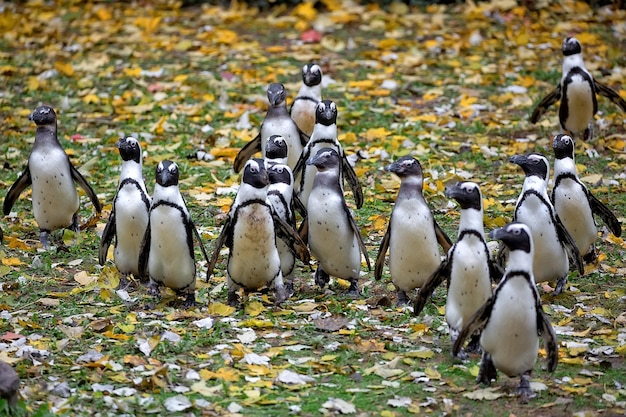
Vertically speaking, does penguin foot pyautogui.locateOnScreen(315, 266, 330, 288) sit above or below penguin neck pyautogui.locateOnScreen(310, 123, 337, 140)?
below

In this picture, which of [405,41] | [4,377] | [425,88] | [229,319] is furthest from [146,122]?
[4,377]

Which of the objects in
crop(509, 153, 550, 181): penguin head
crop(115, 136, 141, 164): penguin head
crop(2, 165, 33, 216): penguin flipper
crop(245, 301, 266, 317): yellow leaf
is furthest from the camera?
A: crop(2, 165, 33, 216): penguin flipper

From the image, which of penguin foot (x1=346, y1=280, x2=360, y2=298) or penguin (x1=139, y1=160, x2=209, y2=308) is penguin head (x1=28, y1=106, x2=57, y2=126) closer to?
penguin (x1=139, y1=160, x2=209, y2=308)

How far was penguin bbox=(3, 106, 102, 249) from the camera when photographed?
7.85 metres

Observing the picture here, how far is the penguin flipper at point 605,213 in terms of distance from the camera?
7.24 metres

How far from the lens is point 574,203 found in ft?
23.5

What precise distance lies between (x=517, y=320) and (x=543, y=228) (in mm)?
1581

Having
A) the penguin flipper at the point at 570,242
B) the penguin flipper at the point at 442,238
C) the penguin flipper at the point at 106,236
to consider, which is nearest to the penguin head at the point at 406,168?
the penguin flipper at the point at 442,238

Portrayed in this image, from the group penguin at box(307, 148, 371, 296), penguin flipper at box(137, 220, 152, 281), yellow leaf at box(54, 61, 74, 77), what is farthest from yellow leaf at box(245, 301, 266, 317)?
yellow leaf at box(54, 61, 74, 77)

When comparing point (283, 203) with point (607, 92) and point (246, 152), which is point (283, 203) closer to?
point (246, 152)

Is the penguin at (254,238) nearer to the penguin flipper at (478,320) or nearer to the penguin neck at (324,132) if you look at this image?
the penguin neck at (324,132)

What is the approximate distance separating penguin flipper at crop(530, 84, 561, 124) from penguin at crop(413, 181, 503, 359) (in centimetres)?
453

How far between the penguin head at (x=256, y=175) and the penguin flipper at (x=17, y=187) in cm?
222

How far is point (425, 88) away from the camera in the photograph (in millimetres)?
12109
